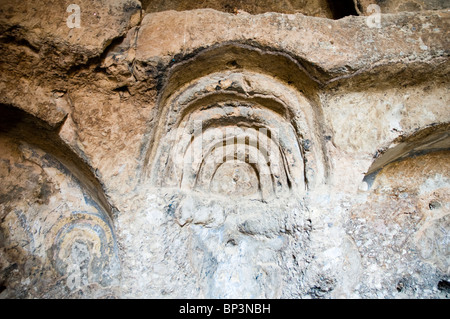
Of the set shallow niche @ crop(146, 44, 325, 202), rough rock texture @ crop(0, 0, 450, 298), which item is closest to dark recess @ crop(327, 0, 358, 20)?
rough rock texture @ crop(0, 0, 450, 298)

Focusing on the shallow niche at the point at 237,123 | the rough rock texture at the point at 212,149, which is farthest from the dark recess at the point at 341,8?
the shallow niche at the point at 237,123

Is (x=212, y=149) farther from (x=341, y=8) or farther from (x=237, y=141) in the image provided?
(x=341, y=8)

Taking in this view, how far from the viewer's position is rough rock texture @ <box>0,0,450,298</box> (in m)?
1.57

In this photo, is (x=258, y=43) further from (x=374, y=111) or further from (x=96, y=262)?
(x=96, y=262)

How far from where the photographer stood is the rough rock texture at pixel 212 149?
1571 millimetres

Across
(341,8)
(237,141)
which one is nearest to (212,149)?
(237,141)

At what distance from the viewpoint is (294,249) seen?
5.55 feet

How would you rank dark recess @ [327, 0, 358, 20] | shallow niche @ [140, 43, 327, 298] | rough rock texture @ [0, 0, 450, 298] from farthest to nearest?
dark recess @ [327, 0, 358, 20] < shallow niche @ [140, 43, 327, 298] < rough rock texture @ [0, 0, 450, 298]

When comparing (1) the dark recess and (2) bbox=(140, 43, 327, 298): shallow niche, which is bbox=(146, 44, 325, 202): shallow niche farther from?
(1) the dark recess

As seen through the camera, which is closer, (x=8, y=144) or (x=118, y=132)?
(x=118, y=132)

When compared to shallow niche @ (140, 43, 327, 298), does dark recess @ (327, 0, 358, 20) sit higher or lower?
higher

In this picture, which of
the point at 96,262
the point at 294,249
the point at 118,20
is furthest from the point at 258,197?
the point at 118,20

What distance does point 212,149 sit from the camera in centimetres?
199
